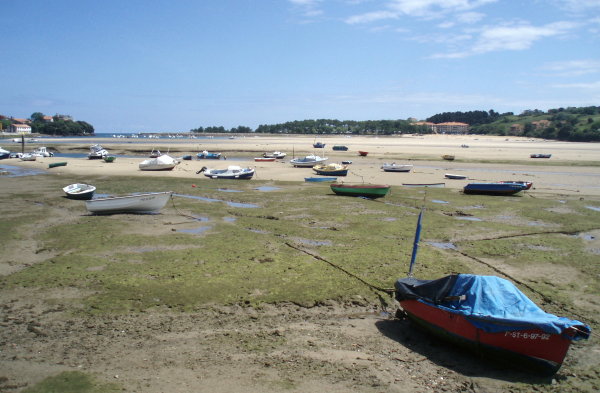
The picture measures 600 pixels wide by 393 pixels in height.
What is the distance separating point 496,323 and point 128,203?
19300 millimetres

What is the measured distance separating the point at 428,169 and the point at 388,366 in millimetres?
43765

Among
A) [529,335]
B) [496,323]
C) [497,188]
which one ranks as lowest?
[529,335]

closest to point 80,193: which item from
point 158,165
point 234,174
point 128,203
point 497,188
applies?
point 128,203

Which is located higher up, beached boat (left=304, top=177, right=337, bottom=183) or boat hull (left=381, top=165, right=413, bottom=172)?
boat hull (left=381, top=165, right=413, bottom=172)

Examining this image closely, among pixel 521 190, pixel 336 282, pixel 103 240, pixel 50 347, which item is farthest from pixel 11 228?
pixel 521 190

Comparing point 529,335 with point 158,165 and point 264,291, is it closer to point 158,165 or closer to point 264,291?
point 264,291

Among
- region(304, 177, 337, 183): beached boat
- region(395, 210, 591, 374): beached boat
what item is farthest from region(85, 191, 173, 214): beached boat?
region(304, 177, 337, 183): beached boat

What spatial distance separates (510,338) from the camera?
8656 mm

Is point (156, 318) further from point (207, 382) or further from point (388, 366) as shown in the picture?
point (388, 366)

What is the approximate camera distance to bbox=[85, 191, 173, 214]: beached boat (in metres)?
22.9

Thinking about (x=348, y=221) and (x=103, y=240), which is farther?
(x=348, y=221)

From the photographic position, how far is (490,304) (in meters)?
9.17

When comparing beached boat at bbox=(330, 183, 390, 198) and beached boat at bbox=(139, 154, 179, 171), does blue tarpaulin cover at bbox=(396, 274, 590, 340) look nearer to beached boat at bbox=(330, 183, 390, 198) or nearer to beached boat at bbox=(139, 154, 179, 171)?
beached boat at bbox=(330, 183, 390, 198)

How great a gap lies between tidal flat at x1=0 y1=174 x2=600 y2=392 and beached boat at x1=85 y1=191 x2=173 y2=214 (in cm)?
62
